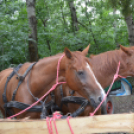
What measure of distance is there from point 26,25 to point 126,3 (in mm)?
2444

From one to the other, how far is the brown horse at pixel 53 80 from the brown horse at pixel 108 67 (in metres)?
0.67

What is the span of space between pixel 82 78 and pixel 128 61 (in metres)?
1.07

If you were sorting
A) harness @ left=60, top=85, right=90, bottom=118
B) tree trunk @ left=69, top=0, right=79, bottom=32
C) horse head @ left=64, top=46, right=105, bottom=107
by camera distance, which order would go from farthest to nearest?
tree trunk @ left=69, top=0, right=79, bottom=32
harness @ left=60, top=85, right=90, bottom=118
horse head @ left=64, top=46, right=105, bottom=107

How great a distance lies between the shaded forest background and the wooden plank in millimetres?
3129

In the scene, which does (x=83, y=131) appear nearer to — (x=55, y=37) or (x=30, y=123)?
(x=30, y=123)

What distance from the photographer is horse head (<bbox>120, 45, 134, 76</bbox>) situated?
2814 mm

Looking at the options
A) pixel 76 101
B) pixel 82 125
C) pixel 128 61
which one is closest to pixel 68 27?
pixel 128 61

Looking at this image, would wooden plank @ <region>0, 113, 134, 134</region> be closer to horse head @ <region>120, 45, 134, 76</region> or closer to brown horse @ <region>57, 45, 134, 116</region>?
brown horse @ <region>57, 45, 134, 116</region>

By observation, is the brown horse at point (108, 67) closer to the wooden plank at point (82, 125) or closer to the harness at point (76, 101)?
the harness at point (76, 101)

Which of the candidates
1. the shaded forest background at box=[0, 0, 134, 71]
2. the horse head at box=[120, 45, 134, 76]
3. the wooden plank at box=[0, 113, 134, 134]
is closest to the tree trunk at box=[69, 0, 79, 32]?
the shaded forest background at box=[0, 0, 134, 71]

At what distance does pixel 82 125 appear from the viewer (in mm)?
1387

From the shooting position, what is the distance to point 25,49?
460 cm

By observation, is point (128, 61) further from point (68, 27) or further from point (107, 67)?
point (68, 27)

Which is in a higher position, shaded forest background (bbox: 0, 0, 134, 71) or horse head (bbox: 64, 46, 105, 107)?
shaded forest background (bbox: 0, 0, 134, 71)
